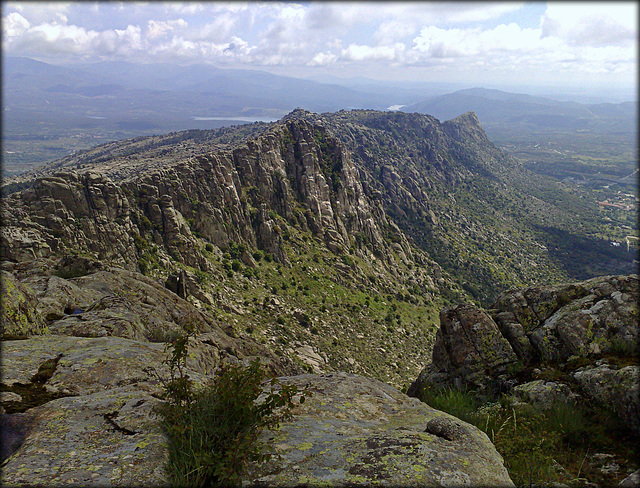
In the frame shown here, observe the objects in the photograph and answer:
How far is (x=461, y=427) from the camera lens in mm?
5621

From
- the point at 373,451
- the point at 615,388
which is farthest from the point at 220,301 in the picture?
the point at 615,388

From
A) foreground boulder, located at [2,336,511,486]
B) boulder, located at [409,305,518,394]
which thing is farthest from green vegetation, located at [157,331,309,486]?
boulder, located at [409,305,518,394]

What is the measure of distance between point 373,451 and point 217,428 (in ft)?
7.45

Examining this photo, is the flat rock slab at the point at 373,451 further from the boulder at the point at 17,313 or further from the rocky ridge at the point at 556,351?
the boulder at the point at 17,313

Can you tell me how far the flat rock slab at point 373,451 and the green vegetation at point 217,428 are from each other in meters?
0.35

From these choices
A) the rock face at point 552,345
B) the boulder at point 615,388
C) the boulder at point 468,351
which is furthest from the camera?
the boulder at point 468,351

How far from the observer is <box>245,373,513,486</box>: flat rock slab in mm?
4227

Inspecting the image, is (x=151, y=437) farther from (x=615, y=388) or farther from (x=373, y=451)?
(x=615, y=388)

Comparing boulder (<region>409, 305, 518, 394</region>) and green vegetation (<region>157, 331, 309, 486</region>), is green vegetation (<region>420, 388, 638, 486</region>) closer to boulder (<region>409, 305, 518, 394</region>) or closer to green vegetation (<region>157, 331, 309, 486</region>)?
boulder (<region>409, 305, 518, 394</region>)

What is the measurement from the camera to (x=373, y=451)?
4.76 m

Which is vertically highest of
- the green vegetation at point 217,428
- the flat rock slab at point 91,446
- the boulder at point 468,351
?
the green vegetation at point 217,428

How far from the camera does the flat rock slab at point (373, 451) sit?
166 inches

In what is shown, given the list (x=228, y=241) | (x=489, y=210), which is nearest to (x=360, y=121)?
(x=489, y=210)

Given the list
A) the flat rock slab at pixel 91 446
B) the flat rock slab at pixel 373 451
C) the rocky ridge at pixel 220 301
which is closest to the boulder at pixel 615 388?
the rocky ridge at pixel 220 301
